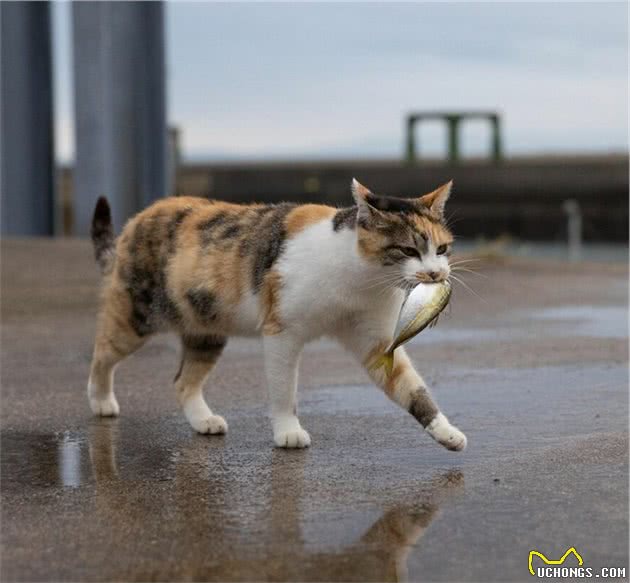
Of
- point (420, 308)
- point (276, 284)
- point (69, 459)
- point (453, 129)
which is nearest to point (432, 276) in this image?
point (420, 308)

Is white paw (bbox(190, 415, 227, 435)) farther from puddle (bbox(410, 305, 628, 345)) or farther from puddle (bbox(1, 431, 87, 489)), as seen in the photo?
puddle (bbox(410, 305, 628, 345))

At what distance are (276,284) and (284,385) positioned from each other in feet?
1.40

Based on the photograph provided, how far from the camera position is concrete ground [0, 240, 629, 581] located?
11.4ft

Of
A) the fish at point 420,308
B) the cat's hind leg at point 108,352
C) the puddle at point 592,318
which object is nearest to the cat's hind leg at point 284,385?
the fish at point 420,308

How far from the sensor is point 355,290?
15.8 feet

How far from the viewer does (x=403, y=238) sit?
15.1 feet

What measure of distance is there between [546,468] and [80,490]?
1.76 m

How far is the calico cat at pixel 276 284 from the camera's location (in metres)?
4.69

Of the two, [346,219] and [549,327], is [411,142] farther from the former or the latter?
[346,219]

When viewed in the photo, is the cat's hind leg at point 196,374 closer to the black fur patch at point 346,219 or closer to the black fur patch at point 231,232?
the black fur patch at point 231,232

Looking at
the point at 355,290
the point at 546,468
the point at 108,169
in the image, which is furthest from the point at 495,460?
the point at 108,169

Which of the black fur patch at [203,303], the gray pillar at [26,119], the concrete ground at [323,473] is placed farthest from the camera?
the gray pillar at [26,119]

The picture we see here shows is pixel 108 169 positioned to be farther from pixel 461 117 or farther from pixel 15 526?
pixel 15 526

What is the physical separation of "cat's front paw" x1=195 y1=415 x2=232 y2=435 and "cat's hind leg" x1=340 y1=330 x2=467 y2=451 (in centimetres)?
72
